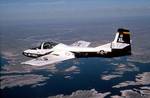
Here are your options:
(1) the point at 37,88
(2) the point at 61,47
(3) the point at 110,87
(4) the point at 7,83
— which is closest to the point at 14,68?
(4) the point at 7,83

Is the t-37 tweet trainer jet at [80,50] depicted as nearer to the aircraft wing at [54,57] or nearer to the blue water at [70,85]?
the aircraft wing at [54,57]

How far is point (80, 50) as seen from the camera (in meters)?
21.3

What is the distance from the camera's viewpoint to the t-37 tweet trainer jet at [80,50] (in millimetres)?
19594

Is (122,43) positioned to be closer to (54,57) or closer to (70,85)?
(54,57)

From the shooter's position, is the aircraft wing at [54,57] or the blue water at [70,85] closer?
the aircraft wing at [54,57]

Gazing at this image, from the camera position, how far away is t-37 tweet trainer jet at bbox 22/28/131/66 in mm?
19594

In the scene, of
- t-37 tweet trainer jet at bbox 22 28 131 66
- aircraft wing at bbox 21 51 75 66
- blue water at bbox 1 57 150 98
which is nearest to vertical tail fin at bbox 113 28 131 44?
t-37 tweet trainer jet at bbox 22 28 131 66

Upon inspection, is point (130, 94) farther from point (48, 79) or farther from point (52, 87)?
point (48, 79)

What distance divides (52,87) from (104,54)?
3448 centimetres

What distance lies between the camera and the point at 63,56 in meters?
21.1

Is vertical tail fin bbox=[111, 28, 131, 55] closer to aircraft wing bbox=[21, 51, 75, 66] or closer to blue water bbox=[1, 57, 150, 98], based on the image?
aircraft wing bbox=[21, 51, 75, 66]

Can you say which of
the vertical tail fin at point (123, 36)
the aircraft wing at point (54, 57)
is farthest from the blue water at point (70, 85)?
the vertical tail fin at point (123, 36)

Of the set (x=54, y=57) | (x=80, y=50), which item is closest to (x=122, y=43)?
(x=80, y=50)

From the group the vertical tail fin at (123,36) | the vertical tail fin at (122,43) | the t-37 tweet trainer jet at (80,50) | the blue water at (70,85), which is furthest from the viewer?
the blue water at (70,85)
